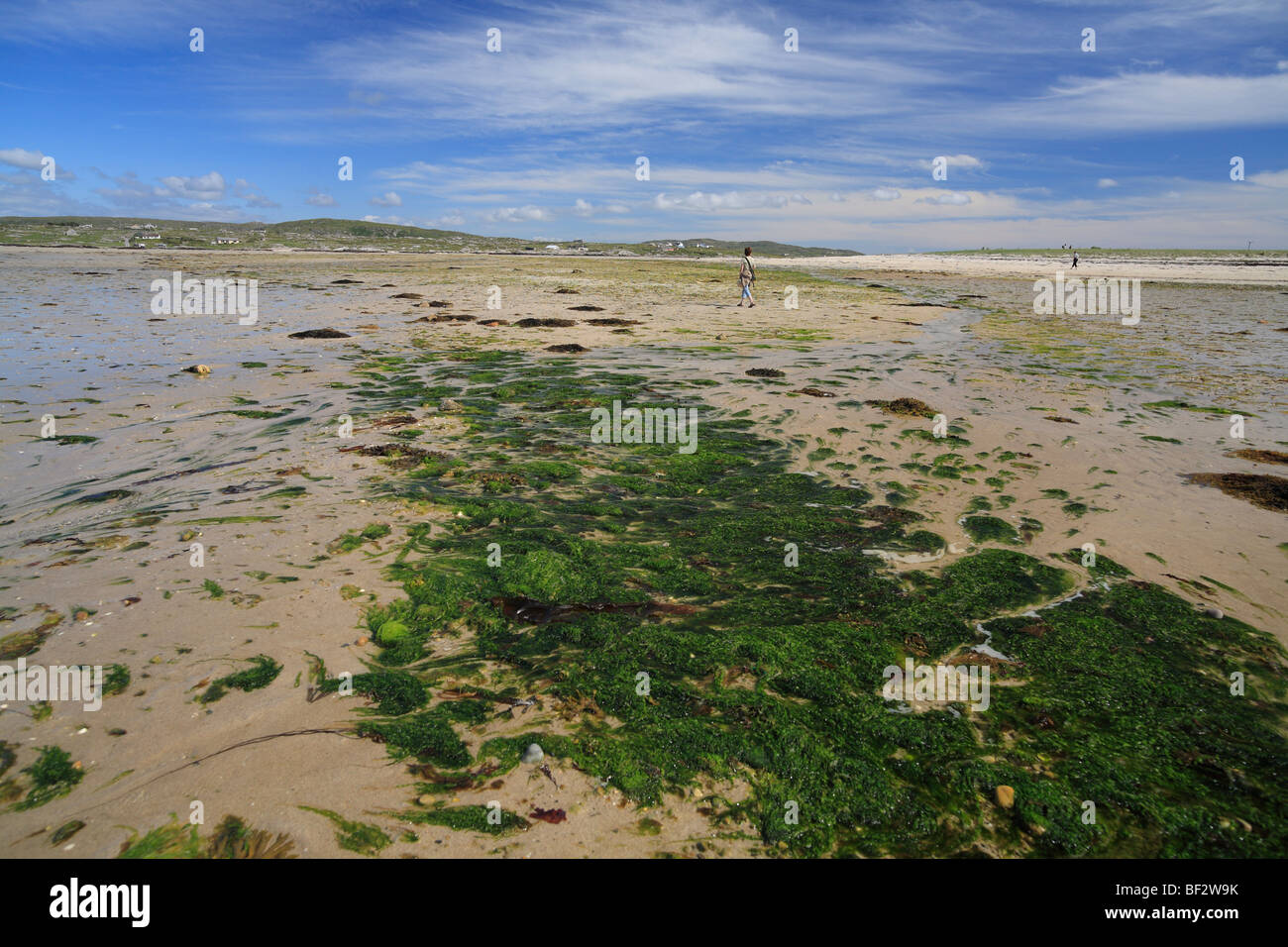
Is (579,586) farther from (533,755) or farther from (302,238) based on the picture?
(302,238)

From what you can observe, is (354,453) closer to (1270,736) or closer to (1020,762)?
(1020,762)

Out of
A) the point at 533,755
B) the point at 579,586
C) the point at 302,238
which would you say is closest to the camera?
the point at 533,755

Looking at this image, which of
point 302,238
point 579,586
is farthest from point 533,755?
point 302,238

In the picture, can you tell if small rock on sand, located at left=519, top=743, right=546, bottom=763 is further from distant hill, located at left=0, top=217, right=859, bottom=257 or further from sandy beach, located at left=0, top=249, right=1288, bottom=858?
distant hill, located at left=0, top=217, right=859, bottom=257

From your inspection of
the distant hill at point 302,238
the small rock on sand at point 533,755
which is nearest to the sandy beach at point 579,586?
the small rock on sand at point 533,755
